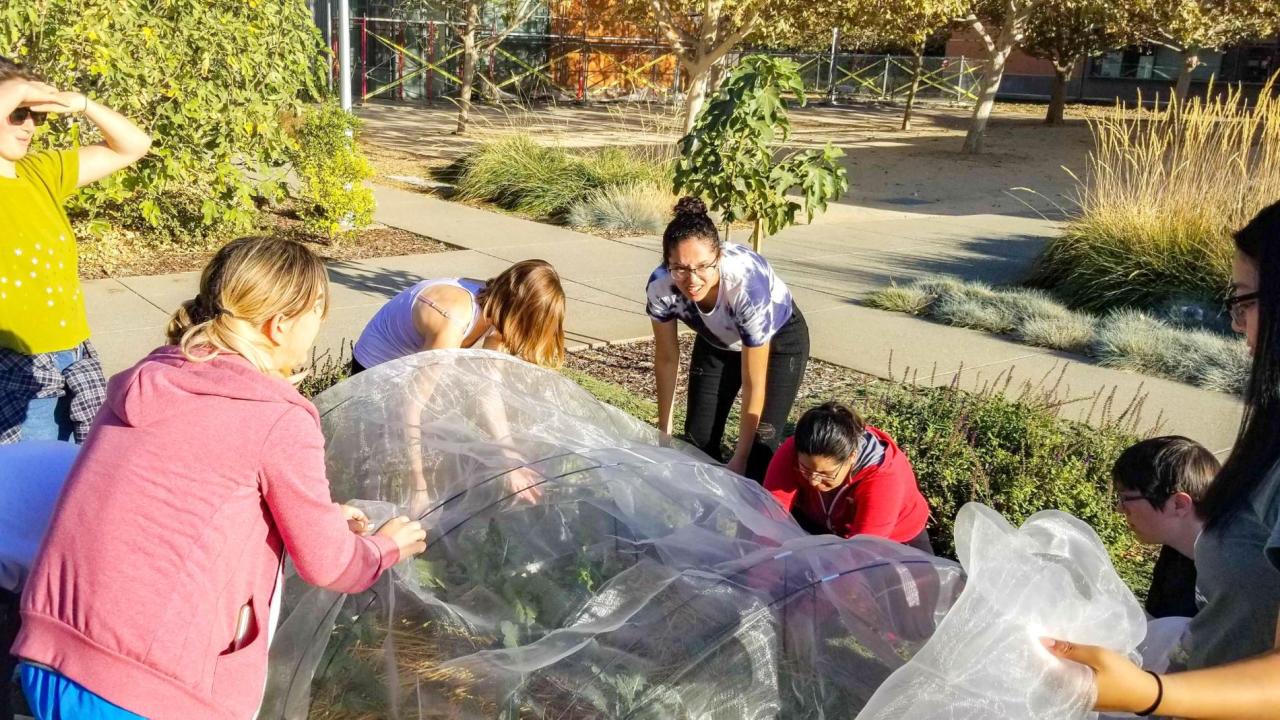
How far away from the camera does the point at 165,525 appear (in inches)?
75.3

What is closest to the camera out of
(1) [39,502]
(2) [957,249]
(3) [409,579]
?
(1) [39,502]

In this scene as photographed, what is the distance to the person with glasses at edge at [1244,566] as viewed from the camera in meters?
1.58

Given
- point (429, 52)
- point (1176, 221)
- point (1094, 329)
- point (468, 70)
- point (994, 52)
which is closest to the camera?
point (1094, 329)

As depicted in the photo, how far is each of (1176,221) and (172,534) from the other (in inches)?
330

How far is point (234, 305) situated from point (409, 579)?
94cm

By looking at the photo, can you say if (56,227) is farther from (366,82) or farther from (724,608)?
(366,82)

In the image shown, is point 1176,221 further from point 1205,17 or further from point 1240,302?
point 1205,17

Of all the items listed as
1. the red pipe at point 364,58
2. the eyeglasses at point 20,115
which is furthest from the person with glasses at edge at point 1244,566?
the red pipe at point 364,58

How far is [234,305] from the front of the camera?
206 centimetres

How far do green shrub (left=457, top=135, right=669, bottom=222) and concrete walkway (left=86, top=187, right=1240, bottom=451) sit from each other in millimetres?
443

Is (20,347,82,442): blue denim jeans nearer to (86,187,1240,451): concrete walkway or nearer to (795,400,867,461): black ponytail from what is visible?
(795,400,867,461): black ponytail

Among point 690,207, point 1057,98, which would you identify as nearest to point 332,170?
point 690,207

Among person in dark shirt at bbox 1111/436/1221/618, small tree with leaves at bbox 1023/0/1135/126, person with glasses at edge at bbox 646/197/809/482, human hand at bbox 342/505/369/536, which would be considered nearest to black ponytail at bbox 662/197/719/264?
person with glasses at edge at bbox 646/197/809/482

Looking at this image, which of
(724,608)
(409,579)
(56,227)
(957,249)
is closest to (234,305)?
(409,579)
